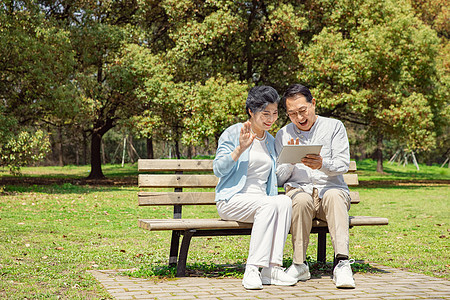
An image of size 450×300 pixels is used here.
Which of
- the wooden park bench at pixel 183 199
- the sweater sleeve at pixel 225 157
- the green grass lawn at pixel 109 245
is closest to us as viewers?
the sweater sleeve at pixel 225 157

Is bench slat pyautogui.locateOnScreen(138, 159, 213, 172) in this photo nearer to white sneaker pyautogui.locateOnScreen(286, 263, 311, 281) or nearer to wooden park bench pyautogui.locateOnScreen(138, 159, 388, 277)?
wooden park bench pyautogui.locateOnScreen(138, 159, 388, 277)

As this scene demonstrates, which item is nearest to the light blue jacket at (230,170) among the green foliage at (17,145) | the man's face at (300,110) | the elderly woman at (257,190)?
the elderly woman at (257,190)

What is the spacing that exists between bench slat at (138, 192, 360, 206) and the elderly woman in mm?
367

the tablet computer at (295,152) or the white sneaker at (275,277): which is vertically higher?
the tablet computer at (295,152)

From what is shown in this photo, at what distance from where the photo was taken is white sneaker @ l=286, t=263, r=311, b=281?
4512 millimetres

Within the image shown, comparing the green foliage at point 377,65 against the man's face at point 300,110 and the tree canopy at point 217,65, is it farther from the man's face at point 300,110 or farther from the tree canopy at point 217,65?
the man's face at point 300,110

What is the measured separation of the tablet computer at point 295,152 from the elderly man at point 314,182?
0.25 feet

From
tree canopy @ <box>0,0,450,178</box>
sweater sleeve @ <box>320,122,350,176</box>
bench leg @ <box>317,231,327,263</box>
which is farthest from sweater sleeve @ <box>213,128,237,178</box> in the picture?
tree canopy @ <box>0,0,450,178</box>

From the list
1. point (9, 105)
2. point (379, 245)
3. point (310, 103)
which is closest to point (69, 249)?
point (310, 103)

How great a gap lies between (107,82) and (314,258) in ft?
52.8

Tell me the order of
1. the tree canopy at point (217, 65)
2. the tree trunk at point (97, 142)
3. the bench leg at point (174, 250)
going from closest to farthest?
the bench leg at point (174, 250)
the tree canopy at point (217, 65)
the tree trunk at point (97, 142)

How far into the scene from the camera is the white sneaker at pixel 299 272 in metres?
4.51

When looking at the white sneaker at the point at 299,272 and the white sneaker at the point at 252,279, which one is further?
the white sneaker at the point at 299,272

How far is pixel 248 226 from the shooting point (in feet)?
15.1
